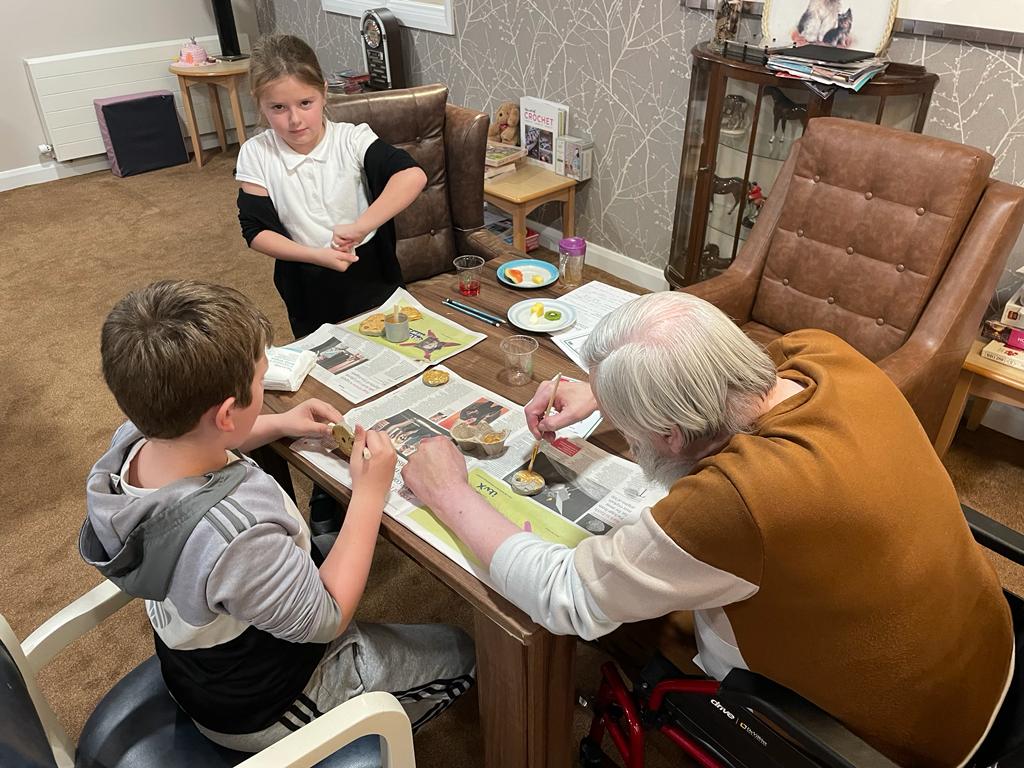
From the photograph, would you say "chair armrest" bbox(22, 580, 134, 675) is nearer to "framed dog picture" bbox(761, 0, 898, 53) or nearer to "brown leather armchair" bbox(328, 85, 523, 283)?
"brown leather armchair" bbox(328, 85, 523, 283)

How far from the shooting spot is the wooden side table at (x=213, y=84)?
4.50 meters

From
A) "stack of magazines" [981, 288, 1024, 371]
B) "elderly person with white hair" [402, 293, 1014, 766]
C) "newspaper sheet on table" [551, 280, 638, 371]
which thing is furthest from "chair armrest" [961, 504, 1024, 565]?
"stack of magazines" [981, 288, 1024, 371]

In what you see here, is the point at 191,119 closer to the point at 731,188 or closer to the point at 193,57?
the point at 193,57

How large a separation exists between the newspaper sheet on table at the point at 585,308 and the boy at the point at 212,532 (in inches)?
25.0

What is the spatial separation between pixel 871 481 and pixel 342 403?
0.96 m

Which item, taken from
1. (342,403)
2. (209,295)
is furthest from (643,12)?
(209,295)

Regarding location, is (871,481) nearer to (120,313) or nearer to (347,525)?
(347,525)

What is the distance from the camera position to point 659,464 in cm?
105

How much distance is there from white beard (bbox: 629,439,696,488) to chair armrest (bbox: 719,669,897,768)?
0.89 feet

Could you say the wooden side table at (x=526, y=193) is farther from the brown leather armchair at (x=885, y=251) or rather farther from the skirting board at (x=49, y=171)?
the skirting board at (x=49, y=171)

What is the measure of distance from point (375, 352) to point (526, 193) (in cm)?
181

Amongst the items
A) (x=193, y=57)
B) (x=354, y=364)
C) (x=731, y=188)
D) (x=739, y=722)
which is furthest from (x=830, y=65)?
(x=193, y=57)

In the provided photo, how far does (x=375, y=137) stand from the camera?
6.62 ft

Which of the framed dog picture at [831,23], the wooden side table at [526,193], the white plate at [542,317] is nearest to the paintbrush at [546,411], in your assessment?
the white plate at [542,317]
